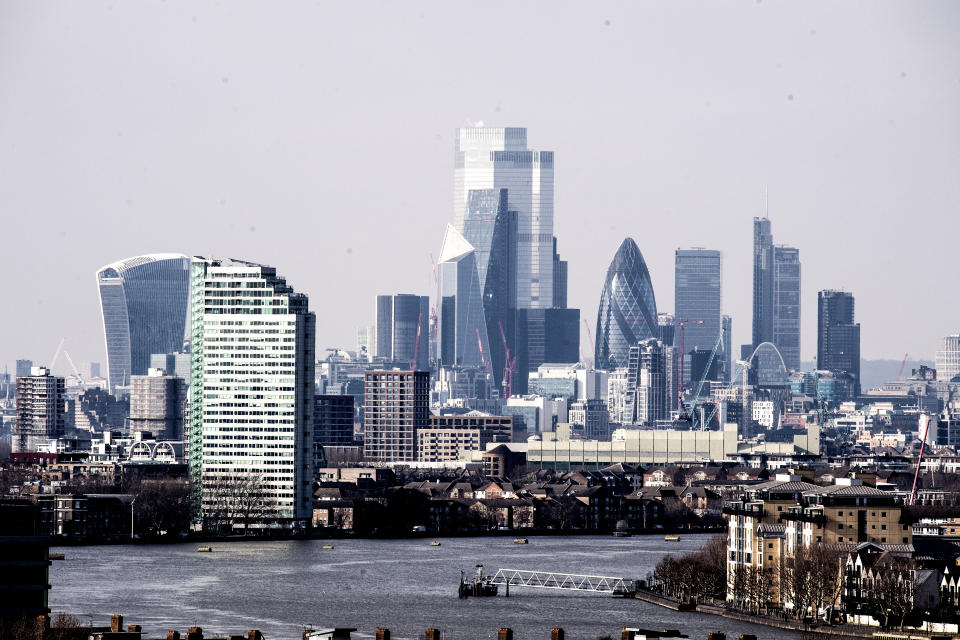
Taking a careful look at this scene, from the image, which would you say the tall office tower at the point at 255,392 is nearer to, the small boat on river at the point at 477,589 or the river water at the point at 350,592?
the river water at the point at 350,592

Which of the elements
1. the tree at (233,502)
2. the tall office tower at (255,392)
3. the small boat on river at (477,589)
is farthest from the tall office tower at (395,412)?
the small boat on river at (477,589)

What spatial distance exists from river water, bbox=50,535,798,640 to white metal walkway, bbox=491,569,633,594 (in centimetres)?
84

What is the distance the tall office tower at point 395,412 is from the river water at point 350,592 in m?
90.8

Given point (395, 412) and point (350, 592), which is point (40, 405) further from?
point (350, 592)

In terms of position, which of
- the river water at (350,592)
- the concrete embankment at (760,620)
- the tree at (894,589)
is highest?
the tree at (894,589)

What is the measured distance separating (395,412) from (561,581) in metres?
118

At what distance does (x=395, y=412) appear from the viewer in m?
192

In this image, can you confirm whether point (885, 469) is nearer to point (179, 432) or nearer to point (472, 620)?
point (179, 432)

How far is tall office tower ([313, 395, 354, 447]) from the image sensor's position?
7466 inches

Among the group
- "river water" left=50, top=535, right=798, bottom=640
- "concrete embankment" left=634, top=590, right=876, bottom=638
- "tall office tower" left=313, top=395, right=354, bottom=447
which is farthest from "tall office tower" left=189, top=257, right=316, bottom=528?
"tall office tower" left=313, top=395, right=354, bottom=447

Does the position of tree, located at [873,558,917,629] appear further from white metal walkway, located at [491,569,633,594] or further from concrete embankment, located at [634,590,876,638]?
white metal walkway, located at [491,569,633,594]

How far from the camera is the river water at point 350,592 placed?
59.2 m

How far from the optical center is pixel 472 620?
6116cm

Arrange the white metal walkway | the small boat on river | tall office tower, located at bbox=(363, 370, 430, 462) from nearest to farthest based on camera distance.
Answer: the small boat on river < the white metal walkway < tall office tower, located at bbox=(363, 370, 430, 462)
